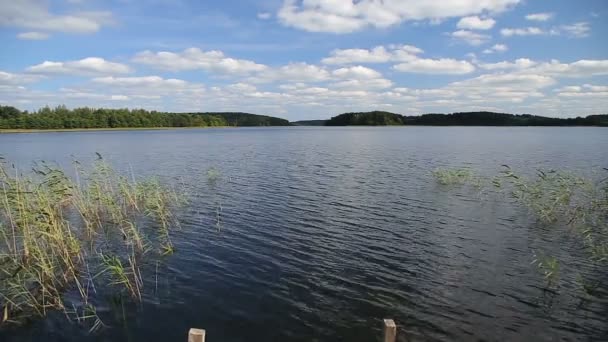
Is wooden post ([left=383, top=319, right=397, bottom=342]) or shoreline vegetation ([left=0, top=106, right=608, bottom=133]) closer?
wooden post ([left=383, top=319, right=397, bottom=342])

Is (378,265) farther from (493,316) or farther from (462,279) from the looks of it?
(493,316)

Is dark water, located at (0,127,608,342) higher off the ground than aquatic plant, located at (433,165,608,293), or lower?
lower

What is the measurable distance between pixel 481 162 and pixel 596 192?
17.8 meters

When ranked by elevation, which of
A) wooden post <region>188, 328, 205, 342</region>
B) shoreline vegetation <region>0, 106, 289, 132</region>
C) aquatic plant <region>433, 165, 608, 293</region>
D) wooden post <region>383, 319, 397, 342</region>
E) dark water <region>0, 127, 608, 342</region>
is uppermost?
shoreline vegetation <region>0, 106, 289, 132</region>

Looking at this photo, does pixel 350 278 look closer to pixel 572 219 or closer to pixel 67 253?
pixel 67 253

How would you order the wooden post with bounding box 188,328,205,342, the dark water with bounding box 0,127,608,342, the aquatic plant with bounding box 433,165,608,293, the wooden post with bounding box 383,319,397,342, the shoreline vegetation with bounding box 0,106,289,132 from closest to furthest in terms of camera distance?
the wooden post with bounding box 188,328,205,342, the wooden post with bounding box 383,319,397,342, the dark water with bounding box 0,127,608,342, the aquatic plant with bounding box 433,165,608,293, the shoreline vegetation with bounding box 0,106,289,132

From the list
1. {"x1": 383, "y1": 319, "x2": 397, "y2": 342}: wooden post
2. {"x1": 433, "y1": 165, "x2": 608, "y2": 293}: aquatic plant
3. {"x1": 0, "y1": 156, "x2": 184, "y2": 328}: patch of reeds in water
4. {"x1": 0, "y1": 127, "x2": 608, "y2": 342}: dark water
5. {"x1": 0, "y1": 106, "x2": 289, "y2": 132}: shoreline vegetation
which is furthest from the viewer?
{"x1": 0, "y1": 106, "x2": 289, "y2": 132}: shoreline vegetation

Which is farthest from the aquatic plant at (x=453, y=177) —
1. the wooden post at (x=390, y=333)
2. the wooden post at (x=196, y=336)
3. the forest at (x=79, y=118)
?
the forest at (x=79, y=118)

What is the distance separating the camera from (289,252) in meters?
13.2

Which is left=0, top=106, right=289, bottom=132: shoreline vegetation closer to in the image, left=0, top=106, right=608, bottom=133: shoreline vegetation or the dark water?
left=0, top=106, right=608, bottom=133: shoreline vegetation

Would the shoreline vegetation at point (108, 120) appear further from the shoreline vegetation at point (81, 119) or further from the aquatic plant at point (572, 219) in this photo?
the aquatic plant at point (572, 219)

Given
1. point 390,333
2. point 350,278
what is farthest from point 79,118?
point 390,333

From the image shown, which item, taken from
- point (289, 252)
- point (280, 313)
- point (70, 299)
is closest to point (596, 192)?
point (289, 252)

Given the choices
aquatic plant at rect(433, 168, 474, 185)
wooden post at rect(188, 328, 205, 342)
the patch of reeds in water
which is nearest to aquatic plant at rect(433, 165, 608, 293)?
aquatic plant at rect(433, 168, 474, 185)
